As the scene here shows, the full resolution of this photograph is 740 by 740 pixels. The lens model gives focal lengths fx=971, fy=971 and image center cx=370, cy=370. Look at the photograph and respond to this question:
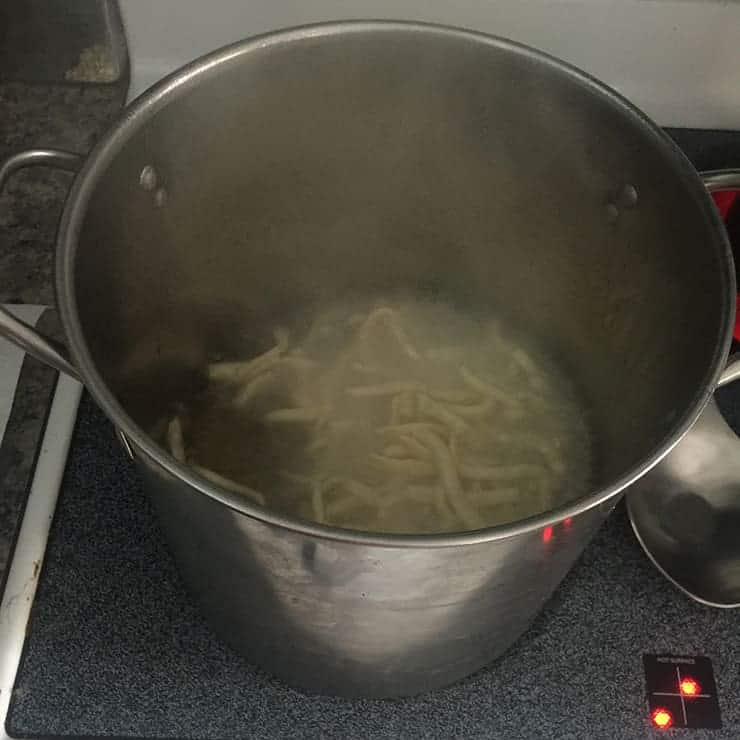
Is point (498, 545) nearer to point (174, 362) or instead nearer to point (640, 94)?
point (174, 362)

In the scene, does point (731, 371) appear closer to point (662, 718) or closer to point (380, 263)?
point (662, 718)

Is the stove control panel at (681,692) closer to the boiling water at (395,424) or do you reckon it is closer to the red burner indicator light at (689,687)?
the red burner indicator light at (689,687)

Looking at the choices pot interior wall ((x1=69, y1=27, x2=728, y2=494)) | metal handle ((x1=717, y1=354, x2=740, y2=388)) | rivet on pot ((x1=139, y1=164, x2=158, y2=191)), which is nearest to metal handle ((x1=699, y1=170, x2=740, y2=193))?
pot interior wall ((x1=69, y1=27, x2=728, y2=494))

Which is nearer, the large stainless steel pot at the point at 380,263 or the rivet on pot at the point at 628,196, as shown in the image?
the large stainless steel pot at the point at 380,263

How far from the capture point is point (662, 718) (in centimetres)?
66

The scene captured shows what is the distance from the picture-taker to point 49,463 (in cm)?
74

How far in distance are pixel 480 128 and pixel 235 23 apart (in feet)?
0.84

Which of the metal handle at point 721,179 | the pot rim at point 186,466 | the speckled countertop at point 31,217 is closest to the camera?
the pot rim at point 186,466

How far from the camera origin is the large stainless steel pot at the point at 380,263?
0.50 meters

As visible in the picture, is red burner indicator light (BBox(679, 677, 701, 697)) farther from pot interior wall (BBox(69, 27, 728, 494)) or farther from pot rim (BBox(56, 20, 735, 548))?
pot rim (BBox(56, 20, 735, 548))

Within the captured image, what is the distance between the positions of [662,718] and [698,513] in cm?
17

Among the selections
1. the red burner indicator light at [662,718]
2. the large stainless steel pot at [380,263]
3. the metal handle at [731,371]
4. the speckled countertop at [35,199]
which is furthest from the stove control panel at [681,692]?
the speckled countertop at [35,199]

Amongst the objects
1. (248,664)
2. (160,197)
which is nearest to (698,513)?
(248,664)

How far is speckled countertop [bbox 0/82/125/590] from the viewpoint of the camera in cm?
74
